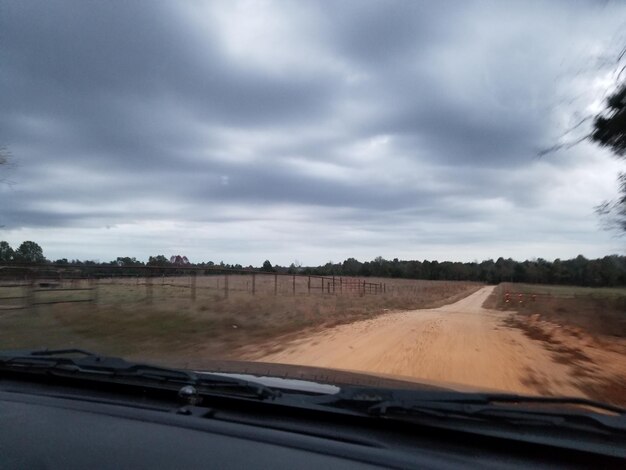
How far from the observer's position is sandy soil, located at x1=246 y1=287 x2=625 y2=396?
28.0 feet

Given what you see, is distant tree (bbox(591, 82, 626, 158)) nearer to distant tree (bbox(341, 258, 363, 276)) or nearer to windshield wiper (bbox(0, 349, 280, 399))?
windshield wiper (bbox(0, 349, 280, 399))

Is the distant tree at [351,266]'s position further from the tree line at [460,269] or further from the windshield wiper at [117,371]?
the windshield wiper at [117,371]

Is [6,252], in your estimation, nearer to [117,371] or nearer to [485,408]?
[117,371]

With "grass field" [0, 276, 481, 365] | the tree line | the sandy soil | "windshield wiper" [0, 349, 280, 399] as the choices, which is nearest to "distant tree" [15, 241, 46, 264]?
the tree line

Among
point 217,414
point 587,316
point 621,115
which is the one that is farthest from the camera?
point 587,316

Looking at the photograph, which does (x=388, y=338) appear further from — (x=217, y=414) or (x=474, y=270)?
(x=474, y=270)

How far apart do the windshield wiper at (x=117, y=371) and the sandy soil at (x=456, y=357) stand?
402 centimetres

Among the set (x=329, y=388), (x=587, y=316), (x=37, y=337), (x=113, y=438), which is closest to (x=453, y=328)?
(x=587, y=316)

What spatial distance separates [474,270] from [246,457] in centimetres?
A: 14400

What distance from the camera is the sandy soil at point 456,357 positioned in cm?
852

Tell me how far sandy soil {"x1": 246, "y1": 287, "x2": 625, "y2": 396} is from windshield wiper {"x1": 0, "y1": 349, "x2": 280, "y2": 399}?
402 cm

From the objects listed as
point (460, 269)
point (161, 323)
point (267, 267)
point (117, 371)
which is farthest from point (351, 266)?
point (117, 371)

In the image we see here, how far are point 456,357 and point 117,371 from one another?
8617mm

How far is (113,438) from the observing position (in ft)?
8.43
